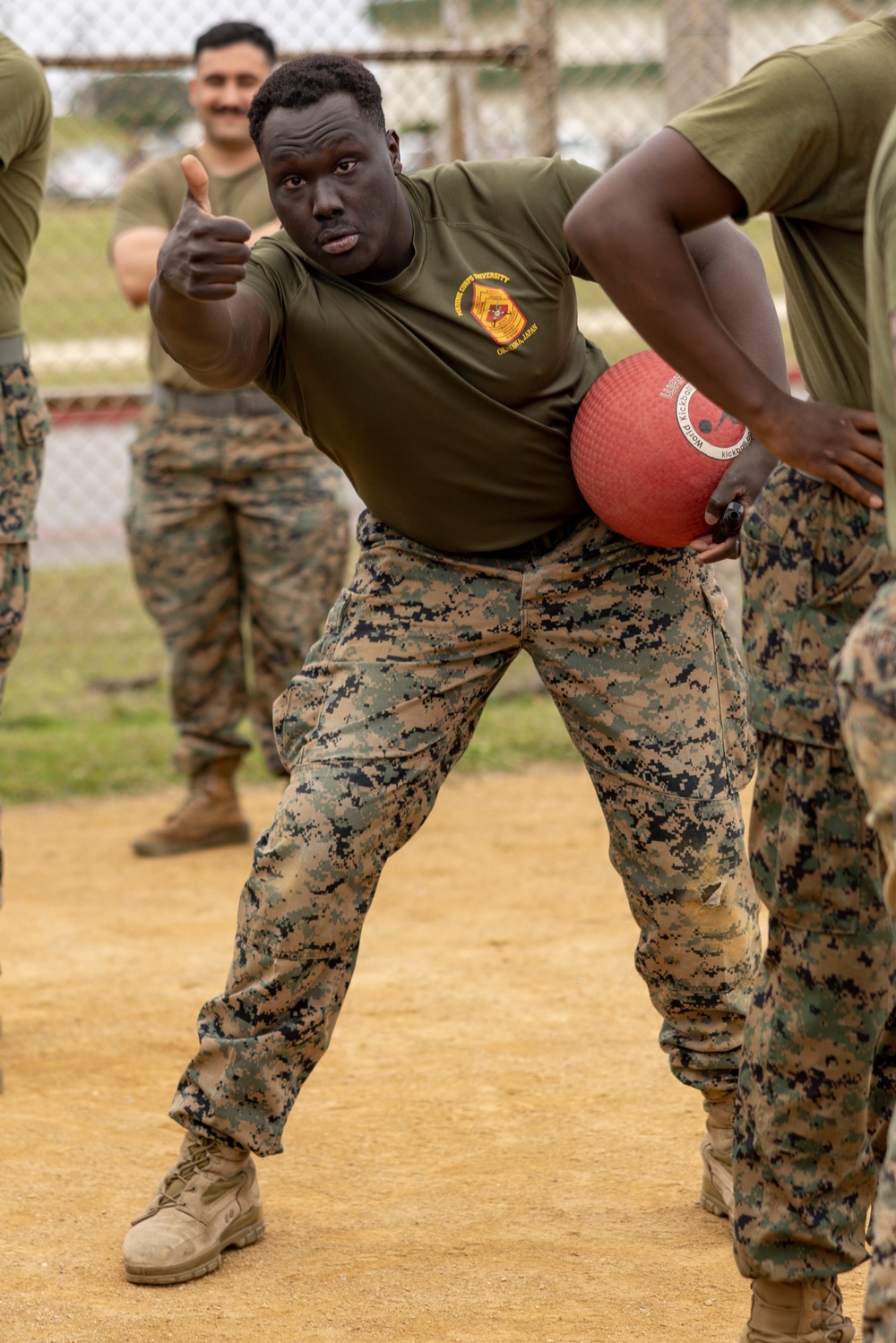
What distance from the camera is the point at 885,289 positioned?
1994mm

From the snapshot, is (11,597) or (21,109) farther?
(11,597)

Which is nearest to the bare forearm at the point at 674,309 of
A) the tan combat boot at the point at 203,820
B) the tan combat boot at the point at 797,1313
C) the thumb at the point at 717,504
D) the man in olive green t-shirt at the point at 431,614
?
the thumb at the point at 717,504

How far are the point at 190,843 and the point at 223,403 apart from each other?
162 cm

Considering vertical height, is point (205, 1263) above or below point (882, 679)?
below

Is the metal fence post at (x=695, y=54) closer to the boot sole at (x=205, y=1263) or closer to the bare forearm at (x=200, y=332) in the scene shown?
the bare forearm at (x=200, y=332)

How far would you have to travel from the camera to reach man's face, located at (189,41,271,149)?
5871mm

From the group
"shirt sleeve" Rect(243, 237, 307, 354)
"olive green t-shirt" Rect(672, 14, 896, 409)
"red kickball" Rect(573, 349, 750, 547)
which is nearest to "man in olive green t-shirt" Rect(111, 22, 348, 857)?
"shirt sleeve" Rect(243, 237, 307, 354)

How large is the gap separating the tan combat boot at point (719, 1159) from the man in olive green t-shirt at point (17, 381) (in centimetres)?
178

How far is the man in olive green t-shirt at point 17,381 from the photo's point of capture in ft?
13.4

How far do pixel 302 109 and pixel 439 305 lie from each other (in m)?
0.43

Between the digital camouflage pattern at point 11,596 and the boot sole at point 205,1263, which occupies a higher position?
the digital camouflage pattern at point 11,596

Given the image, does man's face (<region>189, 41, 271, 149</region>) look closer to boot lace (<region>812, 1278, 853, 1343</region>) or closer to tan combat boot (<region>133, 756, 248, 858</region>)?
tan combat boot (<region>133, 756, 248, 858</region>)

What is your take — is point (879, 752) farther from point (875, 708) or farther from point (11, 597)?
point (11, 597)

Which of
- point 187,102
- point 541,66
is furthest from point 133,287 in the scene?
point 187,102
